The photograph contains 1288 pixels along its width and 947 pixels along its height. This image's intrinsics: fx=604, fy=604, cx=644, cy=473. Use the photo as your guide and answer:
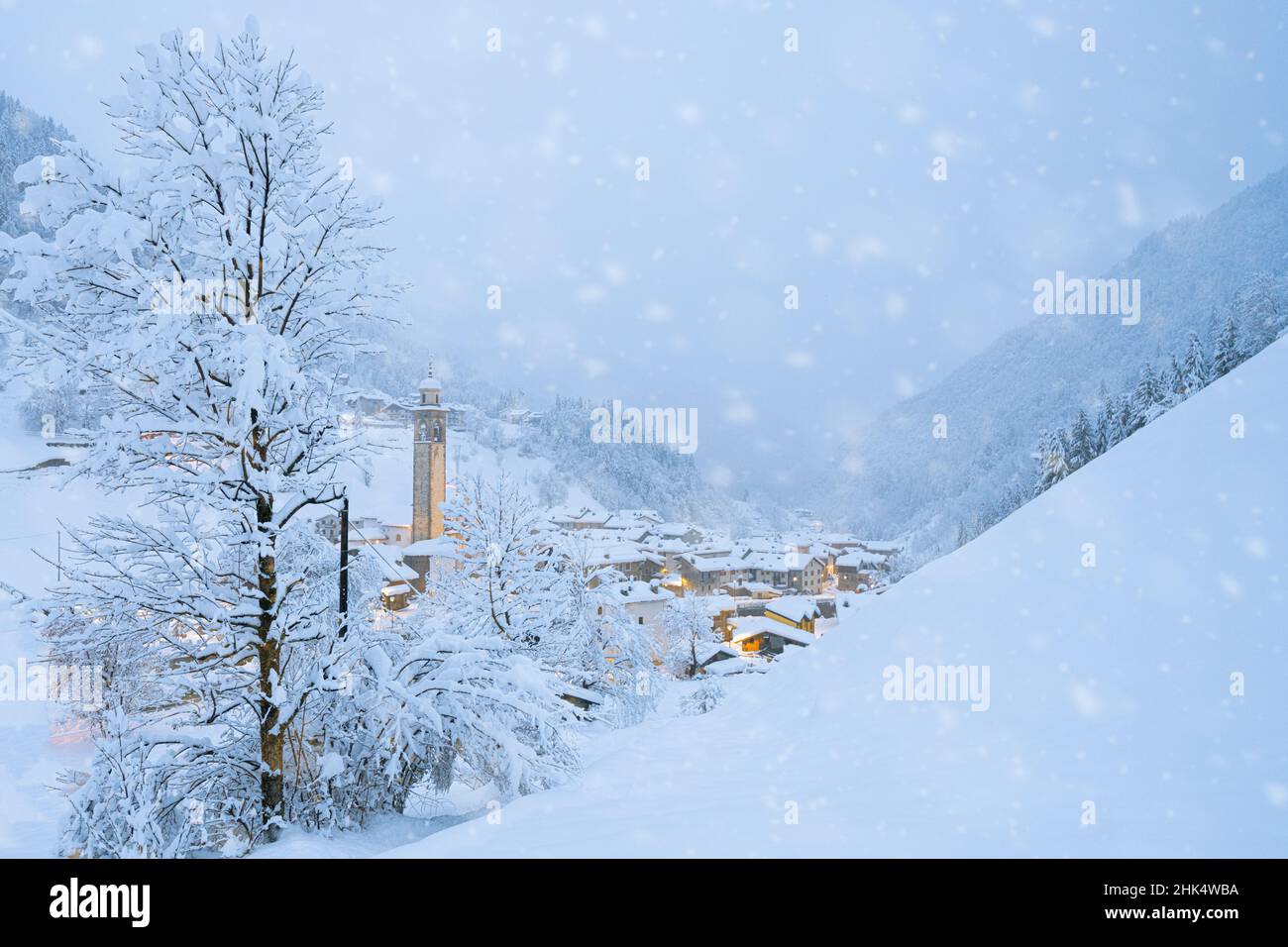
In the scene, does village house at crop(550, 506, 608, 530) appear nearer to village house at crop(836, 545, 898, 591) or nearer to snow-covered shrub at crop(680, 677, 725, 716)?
village house at crop(836, 545, 898, 591)

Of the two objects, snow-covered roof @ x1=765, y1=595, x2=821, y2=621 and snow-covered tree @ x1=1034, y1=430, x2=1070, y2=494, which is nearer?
snow-covered tree @ x1=1034, y1=430, x2=1070, y2=494

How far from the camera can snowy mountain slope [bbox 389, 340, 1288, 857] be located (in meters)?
3.44

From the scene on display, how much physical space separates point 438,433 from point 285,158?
44.6 m

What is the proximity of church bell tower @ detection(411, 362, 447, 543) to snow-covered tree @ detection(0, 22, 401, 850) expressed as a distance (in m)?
43.6

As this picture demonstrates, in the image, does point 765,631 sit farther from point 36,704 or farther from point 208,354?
point 208,354

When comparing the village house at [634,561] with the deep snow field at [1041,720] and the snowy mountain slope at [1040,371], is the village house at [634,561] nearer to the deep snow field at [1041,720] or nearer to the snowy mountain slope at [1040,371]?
the snowy mountain slope at [1040,371]

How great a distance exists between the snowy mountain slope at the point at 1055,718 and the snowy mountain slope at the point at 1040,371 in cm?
4700

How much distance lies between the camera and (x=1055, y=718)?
189 inches

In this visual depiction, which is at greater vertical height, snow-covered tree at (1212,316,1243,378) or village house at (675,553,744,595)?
snow-covered tree at (1212,316,1243,378)

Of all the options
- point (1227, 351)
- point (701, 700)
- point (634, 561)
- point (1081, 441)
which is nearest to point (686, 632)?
point (634, 561)

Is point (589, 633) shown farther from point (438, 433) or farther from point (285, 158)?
point (438, 433)

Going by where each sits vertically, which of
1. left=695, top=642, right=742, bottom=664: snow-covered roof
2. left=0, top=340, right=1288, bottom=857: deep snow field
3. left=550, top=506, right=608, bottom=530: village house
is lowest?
left=695, top=642, right=742, bottom=664: snow-covered roof

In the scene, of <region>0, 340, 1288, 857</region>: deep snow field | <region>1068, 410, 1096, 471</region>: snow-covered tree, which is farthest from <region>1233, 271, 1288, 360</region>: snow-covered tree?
<region>0, 340, 1288, 857</region>: deep snow field
